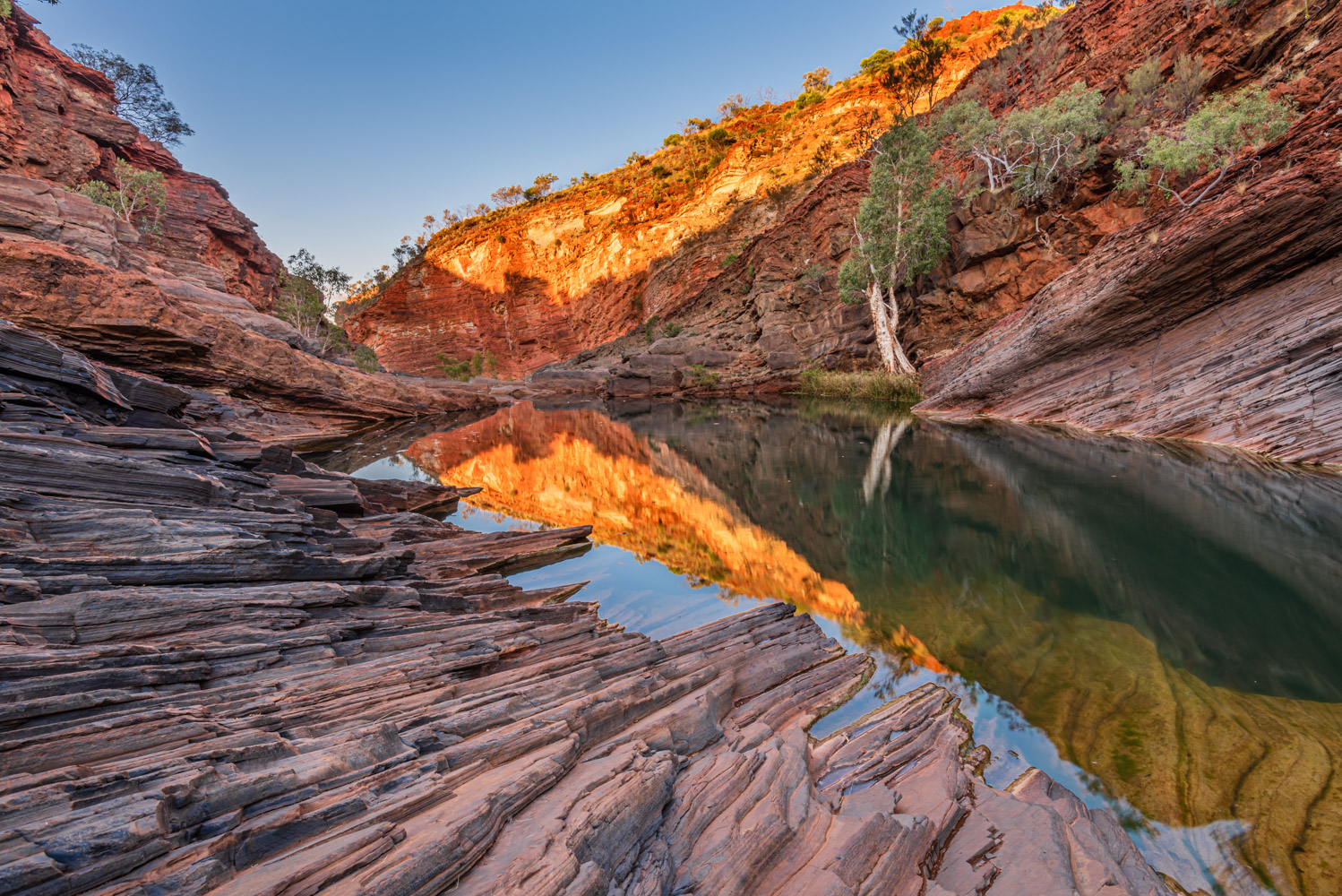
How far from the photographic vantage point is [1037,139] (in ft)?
A: 94.4

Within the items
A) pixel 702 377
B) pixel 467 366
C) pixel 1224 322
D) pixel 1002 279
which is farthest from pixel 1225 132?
pixel 467 366

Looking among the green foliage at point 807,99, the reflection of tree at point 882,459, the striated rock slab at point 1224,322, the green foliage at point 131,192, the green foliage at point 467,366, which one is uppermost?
the green foliage at point 807,99

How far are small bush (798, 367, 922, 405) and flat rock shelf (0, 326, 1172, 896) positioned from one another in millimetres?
28481

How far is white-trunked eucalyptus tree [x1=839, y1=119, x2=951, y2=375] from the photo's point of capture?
31562 mm

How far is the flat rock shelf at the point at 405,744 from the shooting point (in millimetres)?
2332

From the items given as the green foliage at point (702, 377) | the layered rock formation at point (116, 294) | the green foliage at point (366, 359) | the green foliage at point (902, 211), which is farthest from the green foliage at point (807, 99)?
the green foliage at point (366, 359)

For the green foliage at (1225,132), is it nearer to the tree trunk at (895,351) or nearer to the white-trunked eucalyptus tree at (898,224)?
the white-trunked eucalyptus tree at (898,224)

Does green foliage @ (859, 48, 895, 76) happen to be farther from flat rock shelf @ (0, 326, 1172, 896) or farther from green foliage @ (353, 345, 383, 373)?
flat rock shelf @ (0, 326, 1172, 896)

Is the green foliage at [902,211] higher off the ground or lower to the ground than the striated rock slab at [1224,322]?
higher

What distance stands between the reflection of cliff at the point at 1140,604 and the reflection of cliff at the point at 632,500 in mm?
629

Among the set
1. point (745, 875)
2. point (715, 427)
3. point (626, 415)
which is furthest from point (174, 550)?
point (626, 415)

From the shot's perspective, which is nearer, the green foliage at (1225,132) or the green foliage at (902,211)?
the green foliage at (1225,132)

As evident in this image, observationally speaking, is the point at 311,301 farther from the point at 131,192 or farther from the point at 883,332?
the point at 883,332

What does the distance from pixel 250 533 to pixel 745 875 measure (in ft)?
18.0
